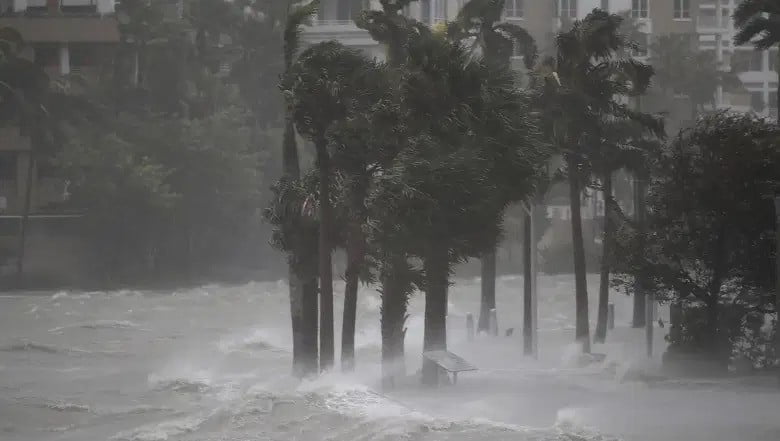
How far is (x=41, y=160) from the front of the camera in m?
87.9

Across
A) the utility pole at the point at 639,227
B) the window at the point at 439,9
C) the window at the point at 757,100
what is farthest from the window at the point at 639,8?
the utility pole at the point at 639,227

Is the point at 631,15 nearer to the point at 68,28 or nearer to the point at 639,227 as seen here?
the point at 68,28

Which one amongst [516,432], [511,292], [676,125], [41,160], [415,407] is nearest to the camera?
[516,432]

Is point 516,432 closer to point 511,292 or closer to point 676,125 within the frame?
point 511,292

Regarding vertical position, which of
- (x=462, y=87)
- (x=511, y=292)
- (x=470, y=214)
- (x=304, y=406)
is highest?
(x=462, y=87)

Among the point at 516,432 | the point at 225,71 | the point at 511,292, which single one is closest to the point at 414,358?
the point at 516,432

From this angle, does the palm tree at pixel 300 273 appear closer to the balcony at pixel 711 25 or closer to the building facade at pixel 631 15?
the building facade at pixel 631 15

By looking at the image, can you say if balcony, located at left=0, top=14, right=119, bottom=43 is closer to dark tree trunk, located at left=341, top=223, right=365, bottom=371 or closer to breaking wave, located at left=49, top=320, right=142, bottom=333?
breaking wave, located at left=49, top=320, right=142, bottom=333

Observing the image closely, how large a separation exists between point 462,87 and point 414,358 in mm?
14255

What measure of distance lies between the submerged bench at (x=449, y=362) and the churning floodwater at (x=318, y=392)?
2.06 ft

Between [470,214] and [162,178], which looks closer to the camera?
[470,214]

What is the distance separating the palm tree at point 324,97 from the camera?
34.7m

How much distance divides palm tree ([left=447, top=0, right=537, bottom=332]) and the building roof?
42.7 metres

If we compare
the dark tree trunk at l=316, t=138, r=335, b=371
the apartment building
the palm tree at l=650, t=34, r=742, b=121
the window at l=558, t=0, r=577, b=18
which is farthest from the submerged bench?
the window at l=558, t=0, r=577, b=18
